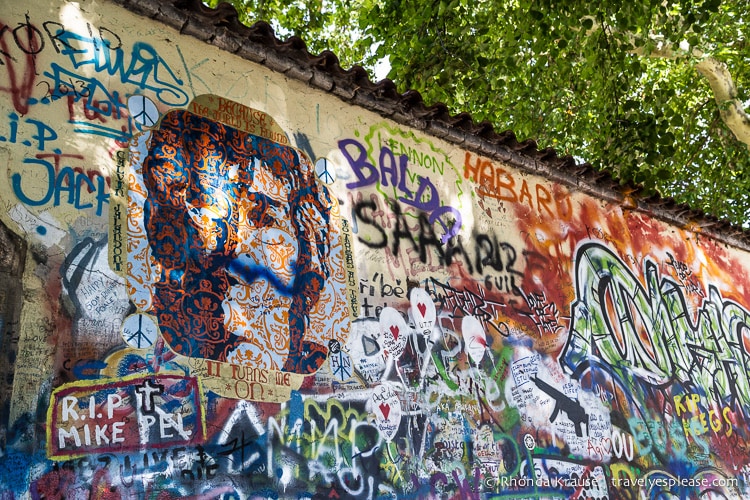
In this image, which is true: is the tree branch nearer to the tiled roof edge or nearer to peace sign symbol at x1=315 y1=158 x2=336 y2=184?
the tiled roof edge

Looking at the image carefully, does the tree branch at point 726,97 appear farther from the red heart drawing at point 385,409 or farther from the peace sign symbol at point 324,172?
the red heart drawing at point 385,409

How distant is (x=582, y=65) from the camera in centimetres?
1038

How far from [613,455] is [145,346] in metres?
4.30

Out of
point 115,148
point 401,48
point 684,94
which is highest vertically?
point 684,94

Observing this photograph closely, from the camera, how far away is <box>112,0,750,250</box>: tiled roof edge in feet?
14.9

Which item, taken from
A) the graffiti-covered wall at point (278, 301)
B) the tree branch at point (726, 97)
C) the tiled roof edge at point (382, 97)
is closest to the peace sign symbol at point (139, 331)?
the graffiti-covered wall at point (278, 301)

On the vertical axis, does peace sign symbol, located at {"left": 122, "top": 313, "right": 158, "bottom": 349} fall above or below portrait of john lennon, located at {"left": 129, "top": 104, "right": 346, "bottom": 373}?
below

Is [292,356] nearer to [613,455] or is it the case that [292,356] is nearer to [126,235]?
[126,235]

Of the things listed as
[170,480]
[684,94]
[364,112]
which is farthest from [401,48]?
[684,94]

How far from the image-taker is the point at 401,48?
8.68 metres

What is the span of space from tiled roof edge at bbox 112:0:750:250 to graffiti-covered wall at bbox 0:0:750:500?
0.13 feet

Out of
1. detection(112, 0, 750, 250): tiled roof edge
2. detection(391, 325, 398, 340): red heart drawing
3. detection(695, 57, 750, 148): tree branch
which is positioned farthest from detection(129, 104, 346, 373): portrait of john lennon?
detection(695, 57, 750, 148): tree branch

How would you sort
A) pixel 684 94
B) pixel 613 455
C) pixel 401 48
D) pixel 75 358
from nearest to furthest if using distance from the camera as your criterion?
pixel 75 358 < pixel 613 455 < pixel 401 48 < pixel 684 94

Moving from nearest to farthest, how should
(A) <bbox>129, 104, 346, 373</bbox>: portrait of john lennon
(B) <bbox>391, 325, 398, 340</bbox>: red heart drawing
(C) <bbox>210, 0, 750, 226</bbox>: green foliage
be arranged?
Answer: (A) <bbox>129, 104, 346, 373</bbox>: portrait of john lennon < (B) <bbox>391, 325, 398, 340</bbox>: red heart drawing < (C) <bbox>210, 0, 750, 226</bbox>: green foliage
